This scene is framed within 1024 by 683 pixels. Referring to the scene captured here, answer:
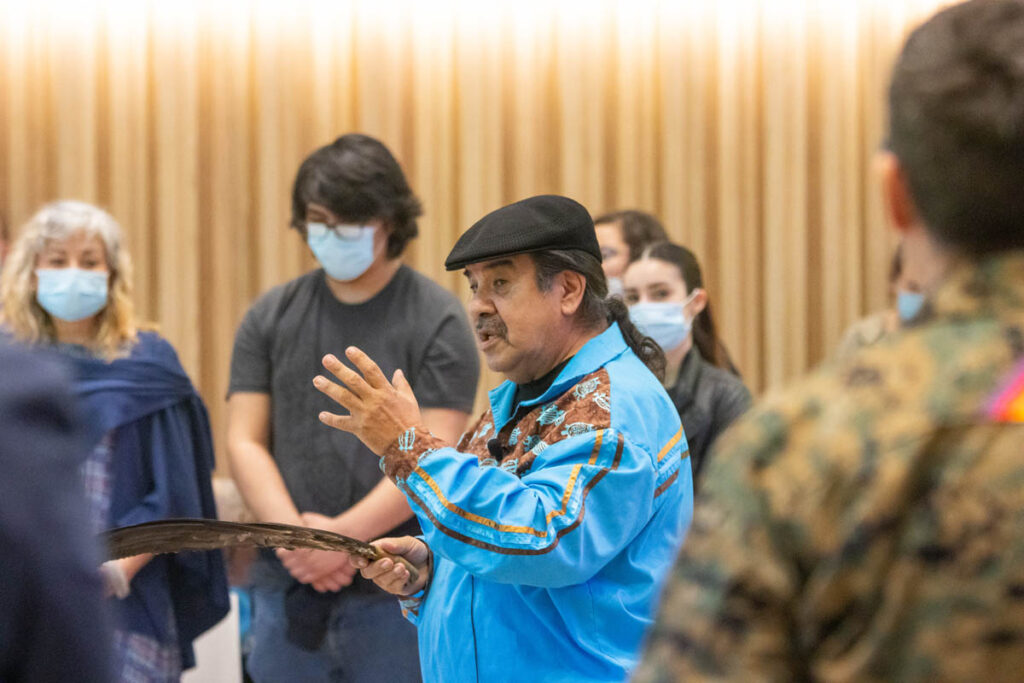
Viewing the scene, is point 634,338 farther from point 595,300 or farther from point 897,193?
point 897,193

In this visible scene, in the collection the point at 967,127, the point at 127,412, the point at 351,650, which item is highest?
the point at 967,127

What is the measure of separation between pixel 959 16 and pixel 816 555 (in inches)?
14.7

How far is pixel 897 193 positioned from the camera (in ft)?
2.69

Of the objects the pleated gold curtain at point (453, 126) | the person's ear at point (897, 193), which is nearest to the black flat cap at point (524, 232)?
the person's ear at point (897, 193)

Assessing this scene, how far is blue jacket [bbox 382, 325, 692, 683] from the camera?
5.31 ft

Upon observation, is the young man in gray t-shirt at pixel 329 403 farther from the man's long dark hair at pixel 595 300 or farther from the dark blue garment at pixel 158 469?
the man's long dark hair at pixel 595 300

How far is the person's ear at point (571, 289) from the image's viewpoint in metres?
1.93

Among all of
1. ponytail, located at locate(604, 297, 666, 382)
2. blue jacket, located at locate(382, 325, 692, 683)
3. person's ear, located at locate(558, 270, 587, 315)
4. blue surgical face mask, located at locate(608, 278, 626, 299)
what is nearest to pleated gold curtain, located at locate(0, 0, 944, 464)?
blue surgical face mask, located at locate(608, 278, 626, 299)

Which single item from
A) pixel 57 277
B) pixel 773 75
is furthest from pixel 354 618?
pixel 773 75

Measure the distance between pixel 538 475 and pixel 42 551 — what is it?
3.15 ft

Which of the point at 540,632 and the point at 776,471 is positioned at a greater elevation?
the point at 776,471

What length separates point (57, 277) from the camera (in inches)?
114

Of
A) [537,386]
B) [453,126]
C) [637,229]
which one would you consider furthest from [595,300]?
[453,126]

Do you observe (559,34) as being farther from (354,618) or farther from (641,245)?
(354,618)
